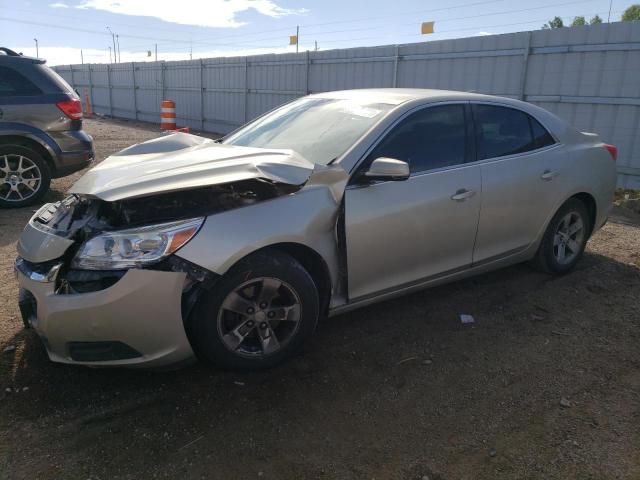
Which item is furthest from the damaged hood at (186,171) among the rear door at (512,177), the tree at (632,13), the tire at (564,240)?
the tree at (632,13)

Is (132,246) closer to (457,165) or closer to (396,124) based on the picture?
(396,124)

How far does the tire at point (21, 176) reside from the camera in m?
6.56

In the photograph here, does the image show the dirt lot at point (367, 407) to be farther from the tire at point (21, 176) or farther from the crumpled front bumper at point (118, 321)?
the tire at point (21, 176)

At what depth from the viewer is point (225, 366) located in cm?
289

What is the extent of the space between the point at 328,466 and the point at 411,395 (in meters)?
0.75

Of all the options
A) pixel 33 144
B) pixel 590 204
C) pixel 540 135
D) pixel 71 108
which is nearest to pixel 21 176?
pixel 33 144

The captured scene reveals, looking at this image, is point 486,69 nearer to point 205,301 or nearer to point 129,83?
point 205,301

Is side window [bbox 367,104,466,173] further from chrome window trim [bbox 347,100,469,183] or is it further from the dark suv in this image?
the dark suv

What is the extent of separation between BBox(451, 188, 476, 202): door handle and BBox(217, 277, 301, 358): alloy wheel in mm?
1385

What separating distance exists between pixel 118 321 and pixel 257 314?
29.0 inches

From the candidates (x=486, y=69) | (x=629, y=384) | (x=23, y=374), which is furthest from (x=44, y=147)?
(x=486, y=69)

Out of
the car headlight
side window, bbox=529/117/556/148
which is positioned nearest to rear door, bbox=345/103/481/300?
side window, bbox=529/117/556/148

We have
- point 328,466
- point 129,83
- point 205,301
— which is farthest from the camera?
point 129,83

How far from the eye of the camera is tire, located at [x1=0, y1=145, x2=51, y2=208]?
656 cm
